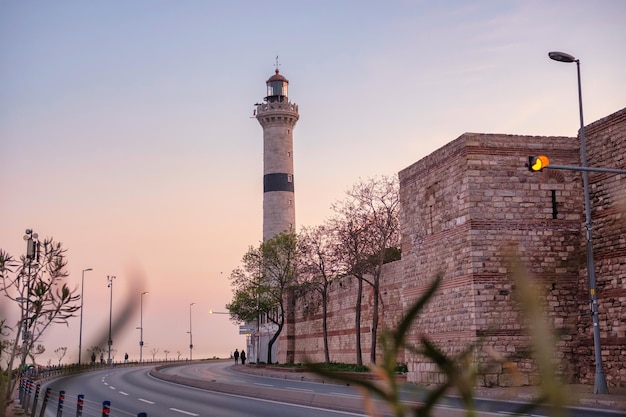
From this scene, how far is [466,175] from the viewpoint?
1085 inches

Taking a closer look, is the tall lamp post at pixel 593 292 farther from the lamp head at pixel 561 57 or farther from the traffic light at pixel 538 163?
the traffic light at pixel 538 163

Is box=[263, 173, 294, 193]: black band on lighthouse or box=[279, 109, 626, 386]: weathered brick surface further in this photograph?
box=[263, 173, 294, 193]: black band on lighthouse

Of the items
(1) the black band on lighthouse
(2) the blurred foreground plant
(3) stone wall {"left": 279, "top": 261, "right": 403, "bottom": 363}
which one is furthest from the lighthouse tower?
(2) the blurred foreground plant

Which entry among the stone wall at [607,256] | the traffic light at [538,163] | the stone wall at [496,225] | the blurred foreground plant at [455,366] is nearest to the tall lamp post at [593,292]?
the stone wall at [607,256]

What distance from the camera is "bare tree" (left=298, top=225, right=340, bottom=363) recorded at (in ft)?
165

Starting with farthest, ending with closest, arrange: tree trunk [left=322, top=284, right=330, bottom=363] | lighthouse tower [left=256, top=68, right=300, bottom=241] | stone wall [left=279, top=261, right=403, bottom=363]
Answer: lighthouse tower [left=256, top=68, right=300, bottom=241] < tree trunk [left=322, top=284, right=330, bottom=363] < stone wall [left=279, top=261, right=403, bottom=363]

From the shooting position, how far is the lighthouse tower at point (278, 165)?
7244 centimetres

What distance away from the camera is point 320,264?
52156 millimetres

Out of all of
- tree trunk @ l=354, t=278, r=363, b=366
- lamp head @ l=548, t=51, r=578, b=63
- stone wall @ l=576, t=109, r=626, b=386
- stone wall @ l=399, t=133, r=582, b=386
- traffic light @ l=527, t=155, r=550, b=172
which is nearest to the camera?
traffic light @ l=527, t=155, r=550, b=172

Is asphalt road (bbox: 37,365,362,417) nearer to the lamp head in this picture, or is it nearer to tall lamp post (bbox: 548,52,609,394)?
tall lamp post (bbox: 548,52,609,394)

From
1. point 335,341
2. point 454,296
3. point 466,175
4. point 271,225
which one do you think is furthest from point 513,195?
point 271,225

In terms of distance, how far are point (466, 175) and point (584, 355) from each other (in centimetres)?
748

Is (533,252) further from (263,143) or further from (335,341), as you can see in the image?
(263,143)

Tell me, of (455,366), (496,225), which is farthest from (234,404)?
(455,366)
